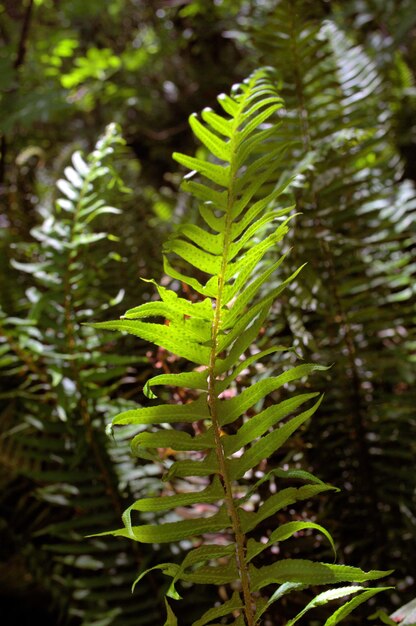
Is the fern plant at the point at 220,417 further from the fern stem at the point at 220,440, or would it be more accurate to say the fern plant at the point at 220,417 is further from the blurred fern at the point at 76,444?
the blurred fern at the point at 76,444

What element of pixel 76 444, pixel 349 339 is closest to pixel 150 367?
pixel 76 444

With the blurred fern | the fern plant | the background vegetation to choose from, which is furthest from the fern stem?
the blurred fern

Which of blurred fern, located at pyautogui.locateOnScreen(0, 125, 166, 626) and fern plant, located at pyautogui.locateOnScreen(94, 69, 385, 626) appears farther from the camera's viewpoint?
blurred fern, located at pyautogui.locateOnScreen(0, 125, 166, 626)

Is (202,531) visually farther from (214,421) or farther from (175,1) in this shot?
(175,1)

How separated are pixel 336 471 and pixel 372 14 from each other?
2.27 metres

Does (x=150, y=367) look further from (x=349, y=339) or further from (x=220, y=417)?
(x=220, y=417)

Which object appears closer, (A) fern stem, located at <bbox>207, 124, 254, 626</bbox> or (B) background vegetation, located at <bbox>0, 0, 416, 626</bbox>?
(A) fern stem, located at <bbox>207, 124, 254, 626</bbox>

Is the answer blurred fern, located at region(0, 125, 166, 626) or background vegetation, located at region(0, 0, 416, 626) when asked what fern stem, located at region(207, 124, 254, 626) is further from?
blurred fern, located at region(0, 125, 166, 626)

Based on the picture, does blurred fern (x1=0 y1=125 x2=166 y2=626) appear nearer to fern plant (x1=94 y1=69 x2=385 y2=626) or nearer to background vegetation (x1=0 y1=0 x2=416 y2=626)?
background vegetation (x1=0 y1=0 x2=416 y2=626)

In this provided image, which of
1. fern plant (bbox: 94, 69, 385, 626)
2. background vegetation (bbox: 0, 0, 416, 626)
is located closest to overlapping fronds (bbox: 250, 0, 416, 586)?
background vegetation (bbox: 0, 0, 416, 626)

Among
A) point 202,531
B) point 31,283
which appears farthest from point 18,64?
point 202,531

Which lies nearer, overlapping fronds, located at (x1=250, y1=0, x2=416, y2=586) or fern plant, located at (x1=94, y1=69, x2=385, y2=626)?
fern plant, located at (x1=94, y1=69, x2=385, y2=626)

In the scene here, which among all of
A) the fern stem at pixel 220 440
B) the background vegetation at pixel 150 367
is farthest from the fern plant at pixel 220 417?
the background vegetation at pixel 150 367

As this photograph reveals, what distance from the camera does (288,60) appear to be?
3.84ft
